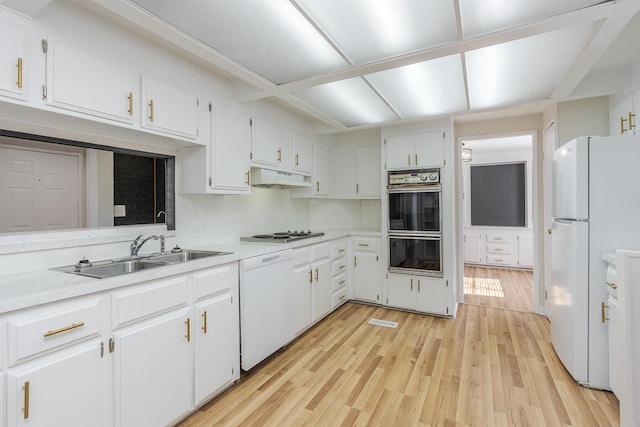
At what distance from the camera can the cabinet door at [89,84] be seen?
1582 millimetres

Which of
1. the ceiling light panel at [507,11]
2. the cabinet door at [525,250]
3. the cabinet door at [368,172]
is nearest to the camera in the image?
the ceiling light panel at [507,11]

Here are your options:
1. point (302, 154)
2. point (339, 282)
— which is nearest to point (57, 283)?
point (302, 154)

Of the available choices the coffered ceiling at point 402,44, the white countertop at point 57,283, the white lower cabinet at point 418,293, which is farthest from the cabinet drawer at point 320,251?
the coffered ceiling at point 402,44

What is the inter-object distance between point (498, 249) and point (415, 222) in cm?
359

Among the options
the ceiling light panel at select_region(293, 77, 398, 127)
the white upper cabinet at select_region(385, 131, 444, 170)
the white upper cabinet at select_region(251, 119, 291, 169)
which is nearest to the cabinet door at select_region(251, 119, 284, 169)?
the white upper cabinet at select_region(251, 119, 291, 169)

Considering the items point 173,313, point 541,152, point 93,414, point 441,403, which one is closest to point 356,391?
point 441,403

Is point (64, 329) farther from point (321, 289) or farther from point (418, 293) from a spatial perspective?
point (418, 293)

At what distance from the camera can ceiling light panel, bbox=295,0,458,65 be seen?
1547 mm

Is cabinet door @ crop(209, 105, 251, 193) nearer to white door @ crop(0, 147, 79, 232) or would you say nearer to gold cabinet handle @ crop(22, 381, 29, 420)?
white door @ crop(0, 147, 79, 232)

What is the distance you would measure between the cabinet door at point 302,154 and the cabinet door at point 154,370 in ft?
7.30

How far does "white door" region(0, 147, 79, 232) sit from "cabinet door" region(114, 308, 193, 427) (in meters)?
0.86

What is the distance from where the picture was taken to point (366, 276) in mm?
4043

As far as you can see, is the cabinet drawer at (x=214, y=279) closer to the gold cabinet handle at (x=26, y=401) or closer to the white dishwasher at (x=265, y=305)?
the white dishwasher at (x=265, y=305)

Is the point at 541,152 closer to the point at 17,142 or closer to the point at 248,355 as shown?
the point at 248,355
